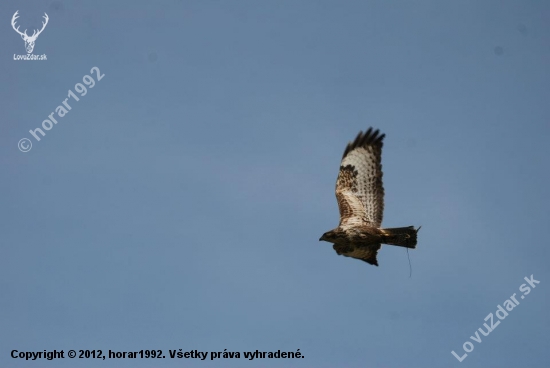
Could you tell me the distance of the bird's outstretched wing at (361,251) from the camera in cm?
1419

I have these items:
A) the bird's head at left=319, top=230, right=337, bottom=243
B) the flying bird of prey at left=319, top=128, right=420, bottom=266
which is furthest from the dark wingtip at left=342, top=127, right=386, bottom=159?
the bird's head at left=319, top=230, right=337, bottom=243

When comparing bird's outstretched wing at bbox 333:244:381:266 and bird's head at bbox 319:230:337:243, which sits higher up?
bird's head at bbox 319:230:337:243

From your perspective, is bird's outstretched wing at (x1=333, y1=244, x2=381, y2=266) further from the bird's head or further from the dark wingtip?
the dark wingtip

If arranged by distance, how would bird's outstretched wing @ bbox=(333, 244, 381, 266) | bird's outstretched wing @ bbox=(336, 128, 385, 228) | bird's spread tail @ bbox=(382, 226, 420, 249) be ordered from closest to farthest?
bird's spread tail @ bbox=(382, 226, 420, 249)
bird's outstretched wing @ bbox=(333, 244, 381, 266)
bird's outstretched wing @ bbox=(336, 128, 385, 228)

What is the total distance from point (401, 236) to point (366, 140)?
2.76 metres

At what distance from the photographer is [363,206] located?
49.0ft

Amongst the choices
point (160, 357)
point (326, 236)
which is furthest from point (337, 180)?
point (160, 357)

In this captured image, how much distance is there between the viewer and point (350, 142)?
51.9 ft

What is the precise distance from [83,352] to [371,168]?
22.8 ft

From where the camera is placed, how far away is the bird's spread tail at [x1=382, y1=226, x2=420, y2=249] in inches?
536

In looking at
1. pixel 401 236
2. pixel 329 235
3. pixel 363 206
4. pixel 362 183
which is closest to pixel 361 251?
pixel 329 235

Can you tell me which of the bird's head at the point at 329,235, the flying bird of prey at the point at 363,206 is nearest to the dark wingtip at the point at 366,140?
the flying bird of prey at the point at 363,206

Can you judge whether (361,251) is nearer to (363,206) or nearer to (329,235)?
(329,235)

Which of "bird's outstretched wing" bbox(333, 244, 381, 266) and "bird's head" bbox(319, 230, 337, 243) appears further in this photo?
"bird's outstretched wing" bbox(333, 244, 381, 266)
